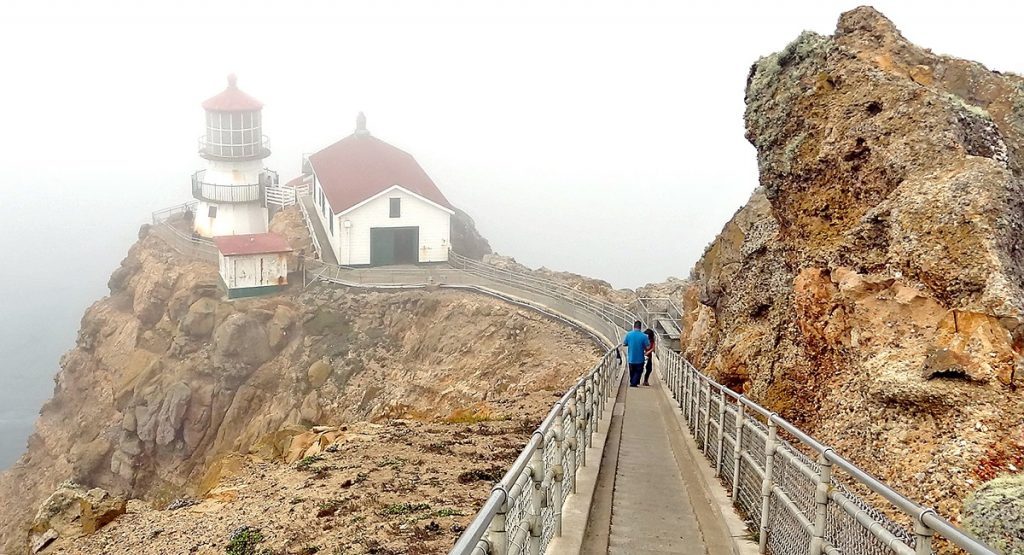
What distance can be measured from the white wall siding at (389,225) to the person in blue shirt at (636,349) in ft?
80.6

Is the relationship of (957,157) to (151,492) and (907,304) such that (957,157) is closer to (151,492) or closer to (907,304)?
(907,304)

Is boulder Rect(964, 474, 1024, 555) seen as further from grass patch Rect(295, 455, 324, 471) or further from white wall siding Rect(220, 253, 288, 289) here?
white wall siding Rect(220, 253, 288, 289)

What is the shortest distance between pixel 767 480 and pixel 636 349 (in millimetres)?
10779

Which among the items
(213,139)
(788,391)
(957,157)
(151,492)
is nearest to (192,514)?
(788,391)

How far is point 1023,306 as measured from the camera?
5.69m

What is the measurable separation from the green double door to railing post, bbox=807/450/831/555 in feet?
121

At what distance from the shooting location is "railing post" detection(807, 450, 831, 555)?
4.97m

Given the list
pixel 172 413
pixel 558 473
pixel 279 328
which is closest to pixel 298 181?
pixel 279 328

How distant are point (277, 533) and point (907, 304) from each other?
24.5 ft

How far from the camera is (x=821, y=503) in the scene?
502 cm

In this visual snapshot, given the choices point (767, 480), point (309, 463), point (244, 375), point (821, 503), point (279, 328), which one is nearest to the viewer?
point (821, 503)

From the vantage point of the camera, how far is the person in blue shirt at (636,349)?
16906 mm

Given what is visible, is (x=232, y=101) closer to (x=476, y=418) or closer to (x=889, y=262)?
(x=476, y=418)

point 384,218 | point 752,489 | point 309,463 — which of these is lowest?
point 309,463
